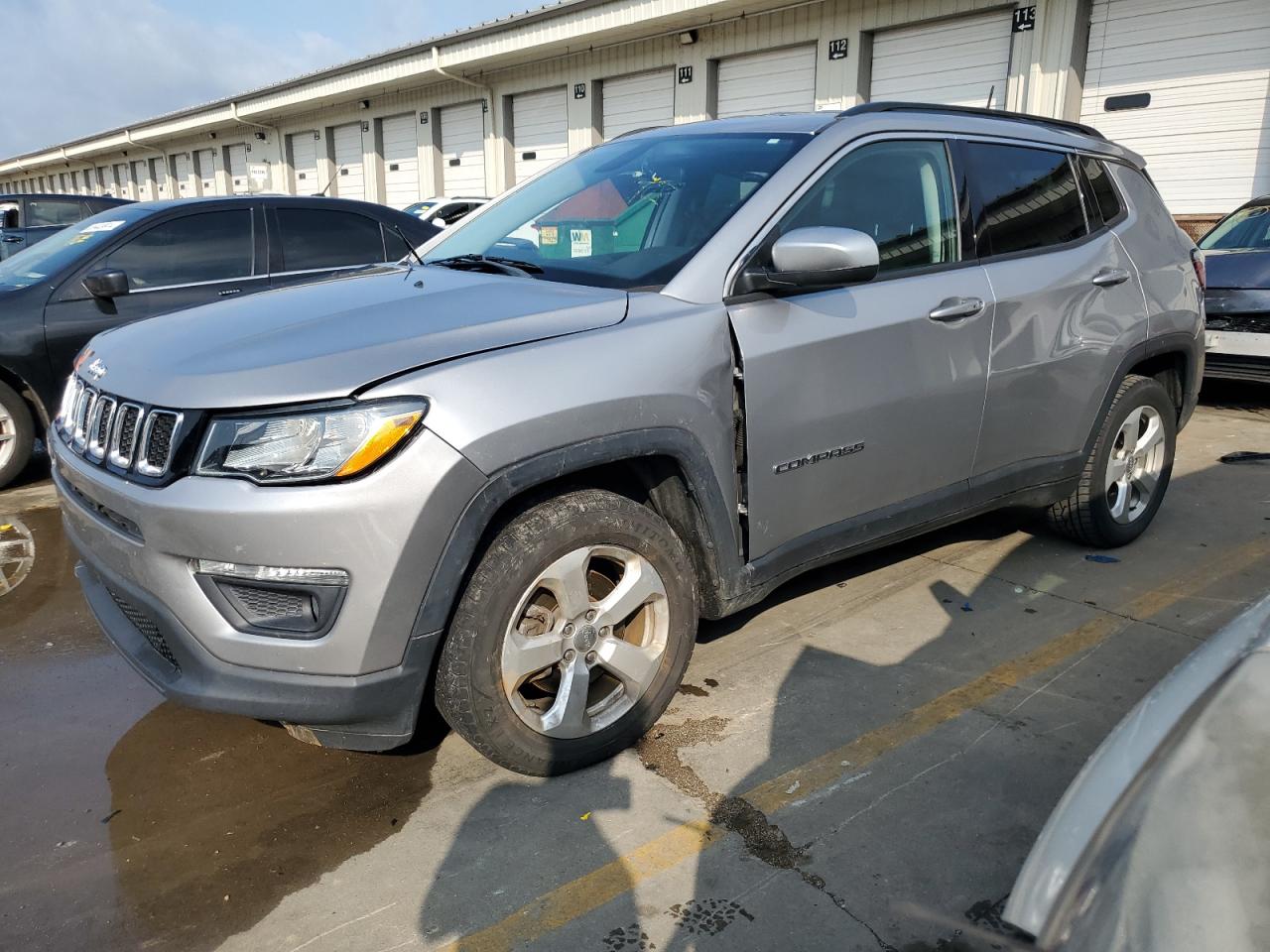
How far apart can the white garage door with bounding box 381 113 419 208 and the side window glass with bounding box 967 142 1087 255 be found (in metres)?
21.3

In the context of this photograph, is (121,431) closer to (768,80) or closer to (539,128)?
(768,80)

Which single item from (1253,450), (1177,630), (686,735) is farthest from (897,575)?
(1253,450)

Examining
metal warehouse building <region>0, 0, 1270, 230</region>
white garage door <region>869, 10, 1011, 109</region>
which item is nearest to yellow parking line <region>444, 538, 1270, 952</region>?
metal warehouse building <region>0, 0, 1270, 230</region>

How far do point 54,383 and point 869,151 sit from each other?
4.87m

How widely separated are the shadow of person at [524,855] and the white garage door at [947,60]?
1209cm

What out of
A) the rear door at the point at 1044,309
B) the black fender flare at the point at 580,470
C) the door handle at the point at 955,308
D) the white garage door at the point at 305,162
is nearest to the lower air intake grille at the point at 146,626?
the black fender flare at the point at 580,470

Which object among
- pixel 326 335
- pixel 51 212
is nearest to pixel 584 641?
pixel 326 335

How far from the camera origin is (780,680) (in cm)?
329

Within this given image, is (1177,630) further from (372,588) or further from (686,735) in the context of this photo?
(372,588)

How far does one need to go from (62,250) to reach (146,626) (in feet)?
14.8

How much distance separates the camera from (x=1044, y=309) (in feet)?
12.0

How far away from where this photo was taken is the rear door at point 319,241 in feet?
20.0

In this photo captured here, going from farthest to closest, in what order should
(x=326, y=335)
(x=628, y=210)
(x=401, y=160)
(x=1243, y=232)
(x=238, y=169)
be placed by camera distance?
(x=238, y=169)
(x=401, y=160)
(x=1243, y=232)
(x=628, y=210)
(x=326, y=335)

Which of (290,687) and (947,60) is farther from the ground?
(947,60)
